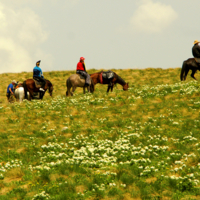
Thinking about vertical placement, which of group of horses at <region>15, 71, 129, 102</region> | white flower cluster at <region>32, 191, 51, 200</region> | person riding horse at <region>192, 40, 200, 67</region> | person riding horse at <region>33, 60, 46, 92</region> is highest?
person riding horse at <region>192, 40, 200, 67</region>

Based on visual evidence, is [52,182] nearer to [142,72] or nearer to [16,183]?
[16,183]

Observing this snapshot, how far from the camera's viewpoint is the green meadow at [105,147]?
9.70m

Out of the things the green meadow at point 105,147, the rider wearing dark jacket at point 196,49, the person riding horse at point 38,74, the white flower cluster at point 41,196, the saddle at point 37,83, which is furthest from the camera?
the rider wearing dark jacket at point 196,49

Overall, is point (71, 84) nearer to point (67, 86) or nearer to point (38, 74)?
point (67, 86)

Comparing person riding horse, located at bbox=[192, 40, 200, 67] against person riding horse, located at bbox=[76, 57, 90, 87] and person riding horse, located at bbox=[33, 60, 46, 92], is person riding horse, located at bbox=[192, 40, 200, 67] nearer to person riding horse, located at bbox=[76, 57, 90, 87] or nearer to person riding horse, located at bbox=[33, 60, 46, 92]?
person riding horse, located at bbox=[76, 57, 90, 87]

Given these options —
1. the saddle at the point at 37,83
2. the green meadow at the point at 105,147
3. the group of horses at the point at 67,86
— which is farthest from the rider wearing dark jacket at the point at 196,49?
the saddle at the point at 37,83

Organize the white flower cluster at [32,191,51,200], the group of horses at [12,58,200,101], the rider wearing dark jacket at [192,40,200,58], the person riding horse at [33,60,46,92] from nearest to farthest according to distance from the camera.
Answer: the white flower cluster at [32,191,51,200] → the person riding horse at [33,60,46,92] → the group of horses at [12,58,200,101] → the rider wearing dark jacket at [192,40,200,58]

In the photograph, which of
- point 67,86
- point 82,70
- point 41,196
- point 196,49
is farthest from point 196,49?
point 41,196

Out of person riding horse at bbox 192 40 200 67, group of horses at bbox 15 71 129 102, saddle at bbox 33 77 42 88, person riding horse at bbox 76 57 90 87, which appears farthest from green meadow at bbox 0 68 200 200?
person riding horse at bbox 192 40 200 67

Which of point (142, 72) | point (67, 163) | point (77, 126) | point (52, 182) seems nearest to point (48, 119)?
point (77, 126)

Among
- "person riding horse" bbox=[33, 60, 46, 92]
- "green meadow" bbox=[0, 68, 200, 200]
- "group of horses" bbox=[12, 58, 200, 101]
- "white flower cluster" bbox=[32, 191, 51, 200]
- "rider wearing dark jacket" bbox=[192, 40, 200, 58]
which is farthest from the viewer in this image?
"rider wearing dark jacket" bbox=[192, 40, 200, 58]

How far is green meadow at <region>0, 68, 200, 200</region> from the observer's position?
970 centimetres

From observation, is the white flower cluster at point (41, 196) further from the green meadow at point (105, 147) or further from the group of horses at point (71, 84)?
the group of horses at point (71, 84)

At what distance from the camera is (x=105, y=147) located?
13656 mm
